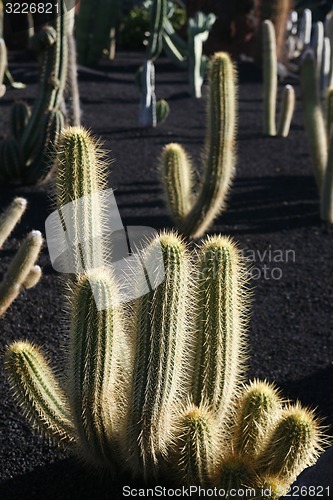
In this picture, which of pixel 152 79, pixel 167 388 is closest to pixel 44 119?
pixel 152 79

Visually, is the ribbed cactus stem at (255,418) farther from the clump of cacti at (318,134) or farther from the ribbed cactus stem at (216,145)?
the clump of cacti at (318,134)

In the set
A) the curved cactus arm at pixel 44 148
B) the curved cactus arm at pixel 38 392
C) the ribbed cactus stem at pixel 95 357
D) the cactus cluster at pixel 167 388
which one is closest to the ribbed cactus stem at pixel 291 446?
the cactus cluster at pixel 167 388

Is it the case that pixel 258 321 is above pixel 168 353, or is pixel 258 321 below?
below

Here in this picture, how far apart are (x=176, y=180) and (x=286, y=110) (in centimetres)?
279

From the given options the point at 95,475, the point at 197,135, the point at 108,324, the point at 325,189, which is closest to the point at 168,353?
the point at 108,324

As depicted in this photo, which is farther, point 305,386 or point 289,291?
point 289,291

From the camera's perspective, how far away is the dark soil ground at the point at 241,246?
3143 mm

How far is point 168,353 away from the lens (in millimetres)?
2598

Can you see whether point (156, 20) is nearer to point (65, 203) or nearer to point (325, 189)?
point (325, 189)

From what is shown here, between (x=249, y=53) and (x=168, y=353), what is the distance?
31.7ft

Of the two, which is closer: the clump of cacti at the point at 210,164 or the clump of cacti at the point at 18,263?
the clump of cacti at the point at 18,263

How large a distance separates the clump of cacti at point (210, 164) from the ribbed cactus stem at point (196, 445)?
7.40 ft

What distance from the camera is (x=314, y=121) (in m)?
5.79

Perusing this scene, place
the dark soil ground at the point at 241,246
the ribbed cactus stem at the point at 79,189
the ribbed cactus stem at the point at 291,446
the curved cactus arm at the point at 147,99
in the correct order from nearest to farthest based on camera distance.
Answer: the ribbed cactus stem at the point at 291,446 → the ribbed cactus stem at the point at 79,189 → the dark soil ground at the point at 241,246 → the curved cactus arm at the point at 147,99
